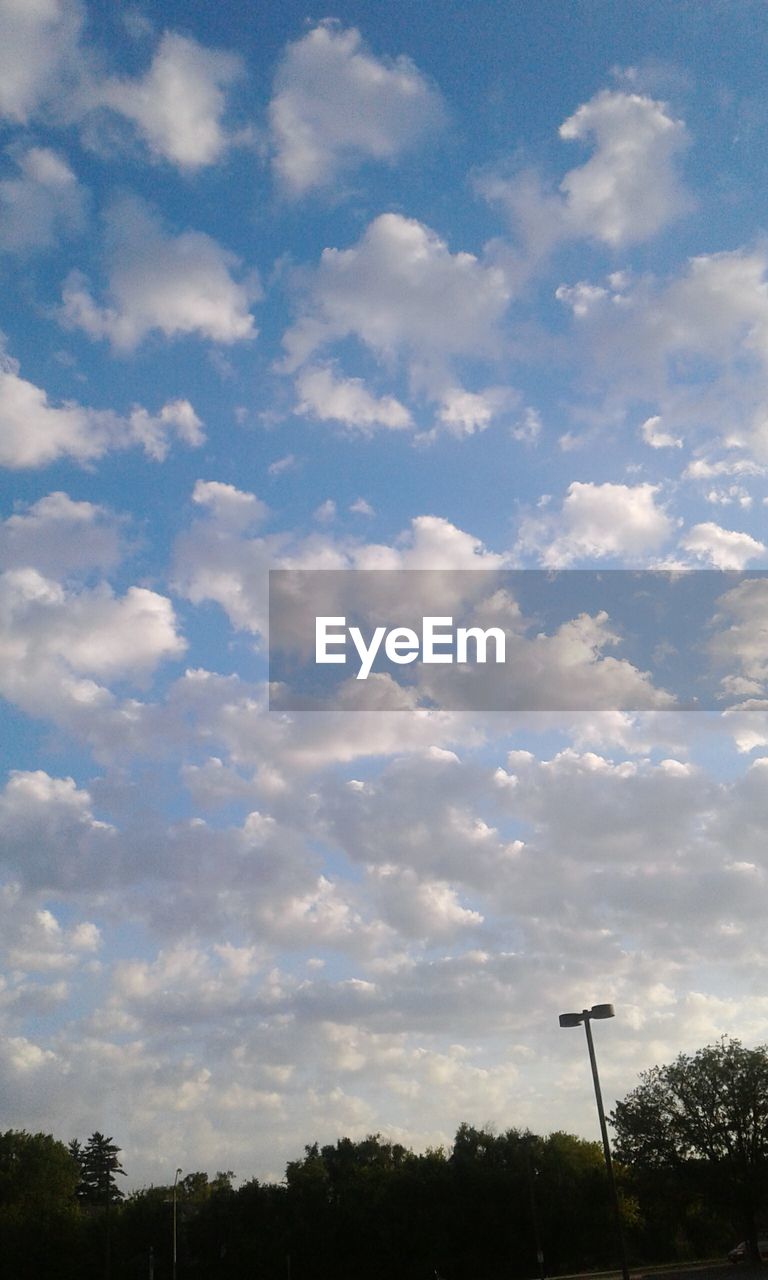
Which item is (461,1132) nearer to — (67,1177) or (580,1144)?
(580,1144)

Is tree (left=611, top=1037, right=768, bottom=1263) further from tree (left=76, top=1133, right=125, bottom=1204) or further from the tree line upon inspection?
tree (left=76, top=1133, right=125, bottom=1204)

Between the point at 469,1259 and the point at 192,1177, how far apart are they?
6773 cm

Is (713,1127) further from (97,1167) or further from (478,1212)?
(97,1167)

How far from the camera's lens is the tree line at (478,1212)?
198 feet

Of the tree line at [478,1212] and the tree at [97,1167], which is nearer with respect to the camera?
the tree line at [478,1212]

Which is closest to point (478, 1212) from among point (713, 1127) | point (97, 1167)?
point (713, 1127)

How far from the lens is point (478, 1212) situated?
222ft

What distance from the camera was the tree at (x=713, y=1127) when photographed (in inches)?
2322

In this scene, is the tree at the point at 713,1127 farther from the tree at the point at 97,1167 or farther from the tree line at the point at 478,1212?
the tree at the point at 97,1167

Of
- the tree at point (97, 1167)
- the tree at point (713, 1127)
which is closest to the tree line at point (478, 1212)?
the tree at point (713, 1127)

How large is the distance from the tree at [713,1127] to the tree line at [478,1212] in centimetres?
8

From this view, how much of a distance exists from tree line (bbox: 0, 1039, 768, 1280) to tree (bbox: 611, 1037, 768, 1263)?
8 centimetres

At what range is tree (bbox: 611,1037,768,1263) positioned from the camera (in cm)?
5897

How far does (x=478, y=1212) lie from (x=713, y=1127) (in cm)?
1849
